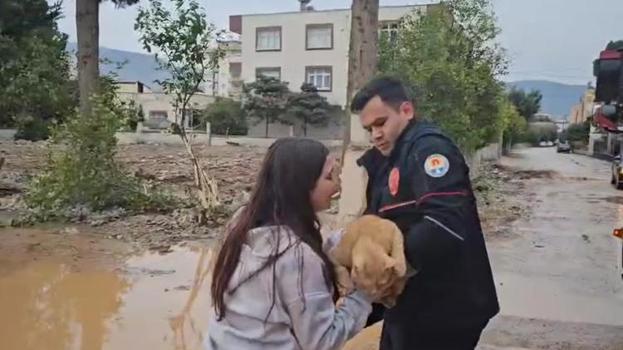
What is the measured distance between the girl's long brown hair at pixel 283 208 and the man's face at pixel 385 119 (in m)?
0.41

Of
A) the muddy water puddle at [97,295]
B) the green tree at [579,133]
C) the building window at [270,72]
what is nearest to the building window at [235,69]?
the building window at [270,72]

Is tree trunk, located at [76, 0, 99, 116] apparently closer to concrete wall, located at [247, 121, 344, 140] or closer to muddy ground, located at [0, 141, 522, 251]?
muddy ground, located at [0, 141, 522, 251]

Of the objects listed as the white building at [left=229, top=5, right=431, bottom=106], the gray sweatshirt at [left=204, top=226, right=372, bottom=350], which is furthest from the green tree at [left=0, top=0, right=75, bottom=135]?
the white building at [left=229, top=5, right=431, bottom=106]

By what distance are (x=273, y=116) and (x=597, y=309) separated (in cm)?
3818

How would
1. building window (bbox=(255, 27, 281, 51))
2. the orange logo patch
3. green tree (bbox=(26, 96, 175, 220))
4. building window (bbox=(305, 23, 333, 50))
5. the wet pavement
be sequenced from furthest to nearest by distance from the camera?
building window (bbox=(255, 27, 281, 51)), building window (bbox=(305, 23, 333, 50)), green tree (bbox=(26, 96, 175, 220)), the wet pavement, the orange logo patch

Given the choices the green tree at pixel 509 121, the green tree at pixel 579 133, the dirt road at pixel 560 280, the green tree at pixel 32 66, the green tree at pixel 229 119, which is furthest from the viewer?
the green tree at pixel 579 133

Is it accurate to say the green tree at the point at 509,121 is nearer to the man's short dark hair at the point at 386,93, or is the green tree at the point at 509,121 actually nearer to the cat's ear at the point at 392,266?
the man's short dark hair at the point at 386,93

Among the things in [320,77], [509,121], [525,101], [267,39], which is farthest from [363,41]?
[525,101]

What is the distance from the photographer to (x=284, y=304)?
181cm

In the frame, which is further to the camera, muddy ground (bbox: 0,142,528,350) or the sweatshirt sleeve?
muddy ground (bbox: 0,142,528,350)

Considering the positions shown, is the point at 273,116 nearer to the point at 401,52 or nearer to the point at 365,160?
the point at 401,52

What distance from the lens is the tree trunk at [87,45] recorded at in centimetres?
1276

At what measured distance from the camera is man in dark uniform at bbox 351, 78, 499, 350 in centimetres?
209

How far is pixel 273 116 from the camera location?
146 feet
